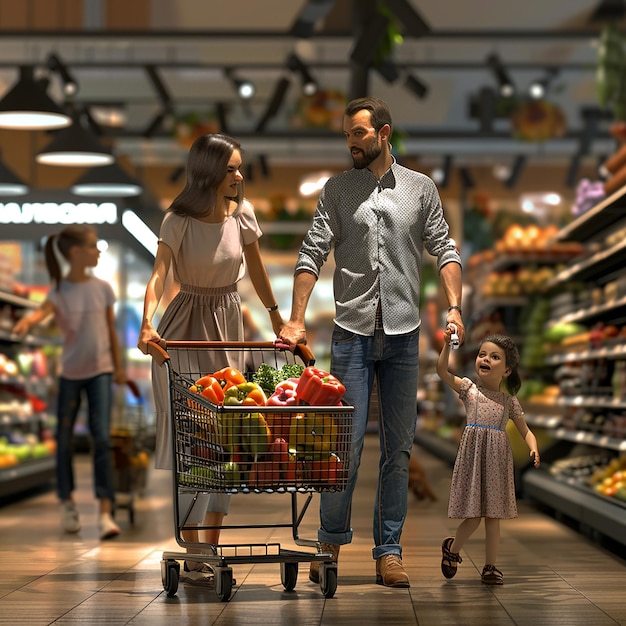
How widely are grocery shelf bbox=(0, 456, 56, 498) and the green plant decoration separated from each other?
5.01m

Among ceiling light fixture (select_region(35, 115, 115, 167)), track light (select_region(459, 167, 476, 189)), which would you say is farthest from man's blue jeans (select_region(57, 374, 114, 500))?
track light (select_region(459, 167, 476, 189))

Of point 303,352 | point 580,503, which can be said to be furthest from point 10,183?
point 303,352

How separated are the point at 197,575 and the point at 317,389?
112 cm

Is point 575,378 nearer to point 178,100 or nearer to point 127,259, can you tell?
point 127,259

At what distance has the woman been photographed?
5086 millimetres

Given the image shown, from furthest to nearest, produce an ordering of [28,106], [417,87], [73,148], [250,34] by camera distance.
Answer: [417,87] < [250,34] < [73,148] < [28,106]

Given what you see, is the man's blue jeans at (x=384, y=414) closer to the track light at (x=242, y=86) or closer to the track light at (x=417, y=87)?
the track light at (x=417, y=87)

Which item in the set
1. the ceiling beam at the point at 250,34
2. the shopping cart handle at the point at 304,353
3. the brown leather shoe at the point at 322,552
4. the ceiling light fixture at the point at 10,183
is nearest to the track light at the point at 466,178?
the ceiling beam at the point at 250,34

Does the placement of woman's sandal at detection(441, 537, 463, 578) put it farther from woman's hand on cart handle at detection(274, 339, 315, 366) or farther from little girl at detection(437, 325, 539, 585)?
woman's hand on cart handle at detection(274, 339, 315, 366)

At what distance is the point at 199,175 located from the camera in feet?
16.8

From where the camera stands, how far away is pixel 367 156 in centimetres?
503

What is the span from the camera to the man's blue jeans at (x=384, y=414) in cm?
497

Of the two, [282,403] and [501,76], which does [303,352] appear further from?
[501,76]

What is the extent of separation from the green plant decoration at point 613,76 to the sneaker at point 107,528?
4503 mm
